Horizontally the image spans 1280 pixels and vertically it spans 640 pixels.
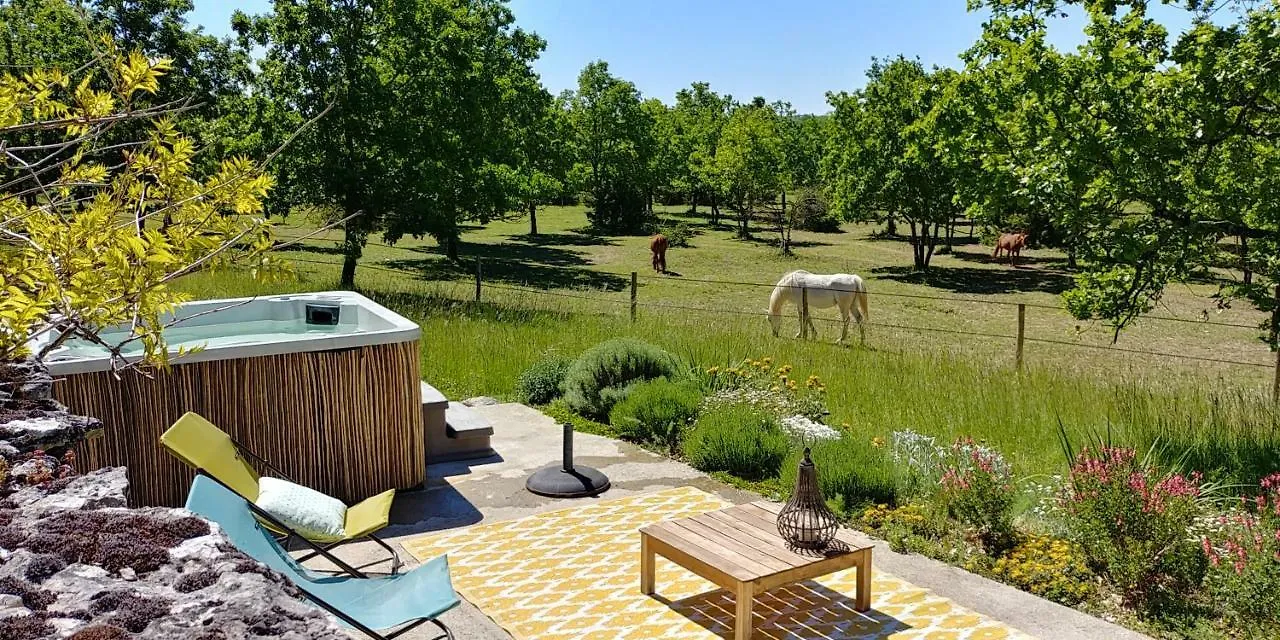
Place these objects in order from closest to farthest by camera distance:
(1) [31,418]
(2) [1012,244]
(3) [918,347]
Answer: (1) [31,418]
(3) [918,347]
(2) [1012,244]

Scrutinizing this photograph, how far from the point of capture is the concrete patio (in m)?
5.28

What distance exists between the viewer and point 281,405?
278 inches

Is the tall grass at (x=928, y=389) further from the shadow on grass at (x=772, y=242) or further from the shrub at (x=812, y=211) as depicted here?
the shrub at (x=812, y=211)

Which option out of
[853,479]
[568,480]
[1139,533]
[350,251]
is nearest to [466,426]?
[568,480]

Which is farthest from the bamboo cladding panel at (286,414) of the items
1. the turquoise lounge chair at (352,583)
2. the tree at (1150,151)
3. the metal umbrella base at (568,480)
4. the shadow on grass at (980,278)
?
the shadow on grass at (980,278)

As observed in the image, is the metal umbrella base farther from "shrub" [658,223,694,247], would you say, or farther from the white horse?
"shrub" [658,223,694,247]

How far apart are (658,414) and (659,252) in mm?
21218

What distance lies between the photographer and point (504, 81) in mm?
27766

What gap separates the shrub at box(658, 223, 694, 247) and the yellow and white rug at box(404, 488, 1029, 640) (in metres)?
32.8

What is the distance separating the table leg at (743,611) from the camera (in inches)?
188

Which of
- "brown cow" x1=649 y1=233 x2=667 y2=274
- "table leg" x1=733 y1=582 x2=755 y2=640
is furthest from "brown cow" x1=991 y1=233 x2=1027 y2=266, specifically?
"table leg" x1=733 y1=582 x2=755 y2=640

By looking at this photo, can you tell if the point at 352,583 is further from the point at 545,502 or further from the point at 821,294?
the point at 821,294

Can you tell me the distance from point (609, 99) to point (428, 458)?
128 ft

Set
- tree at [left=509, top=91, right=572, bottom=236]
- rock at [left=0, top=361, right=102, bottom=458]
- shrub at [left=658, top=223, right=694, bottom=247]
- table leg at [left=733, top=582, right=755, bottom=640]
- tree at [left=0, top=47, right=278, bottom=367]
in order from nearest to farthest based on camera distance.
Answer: tree at [left=0, top=47, right=278, bottom=367], rock at [left=0, top=361, right=102, bottom=458], table leg at [left=733, top=582, right=755, bottom=640], tree at [left=509, top=91, right=572, bottom=236], shrub at [left=658, top=223, right=694, bottom=247]
